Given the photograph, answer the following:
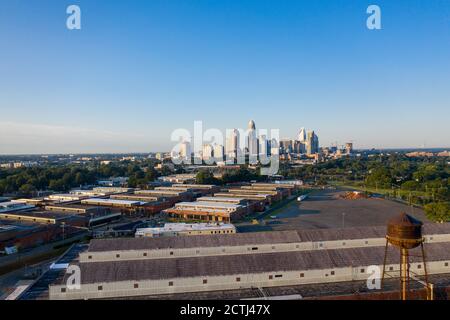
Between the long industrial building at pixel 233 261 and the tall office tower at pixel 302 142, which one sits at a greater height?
the tall office tower at pixel 302 142

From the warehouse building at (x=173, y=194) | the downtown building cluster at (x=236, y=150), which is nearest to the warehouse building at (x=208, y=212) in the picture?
the warehouse building at (x=173, y=194)

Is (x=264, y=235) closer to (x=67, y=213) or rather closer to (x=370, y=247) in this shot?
(x=370, y=247)

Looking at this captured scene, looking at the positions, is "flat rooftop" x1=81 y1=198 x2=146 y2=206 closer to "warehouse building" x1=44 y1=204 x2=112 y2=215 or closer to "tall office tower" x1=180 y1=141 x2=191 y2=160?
"warehouse building" x1=44 y1=204 x2=112 y2=215

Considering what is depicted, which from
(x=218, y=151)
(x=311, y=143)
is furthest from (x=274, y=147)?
(x=311, y=143)

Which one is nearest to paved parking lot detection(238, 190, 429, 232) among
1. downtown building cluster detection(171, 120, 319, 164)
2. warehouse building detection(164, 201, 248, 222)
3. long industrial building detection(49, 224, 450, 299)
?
warehouse building detection(164, 201, 248, 222)

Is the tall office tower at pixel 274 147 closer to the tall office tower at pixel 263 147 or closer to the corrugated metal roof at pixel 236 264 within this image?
the tall office tower at pixel 263 147

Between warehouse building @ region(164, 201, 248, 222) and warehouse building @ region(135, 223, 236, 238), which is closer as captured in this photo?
warehouse building @ region(135, 223, 236, 238)

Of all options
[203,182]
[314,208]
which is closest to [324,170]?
[203,182]

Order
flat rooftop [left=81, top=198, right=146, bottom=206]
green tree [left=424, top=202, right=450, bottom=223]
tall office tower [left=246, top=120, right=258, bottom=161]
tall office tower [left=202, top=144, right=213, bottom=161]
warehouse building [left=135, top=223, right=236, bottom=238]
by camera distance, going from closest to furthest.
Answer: warehouse building [left=135, top=223, right=236, bottom=238], green tree [left=424, top=202, right=450, bottom=223], flat rooftop [left=81, top=198, right=146, bottom=206], tall office tower [left=246, top=120, right=258, bottom=161], tall office tower [left=202, top=144, right=213, bottom=161]
